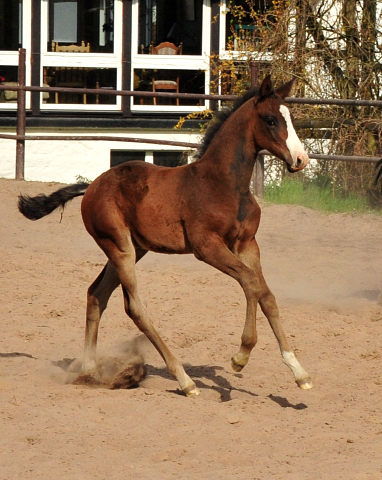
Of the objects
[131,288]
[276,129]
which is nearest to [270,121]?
[276,129]

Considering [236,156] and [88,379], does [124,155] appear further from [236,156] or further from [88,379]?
[236,156]

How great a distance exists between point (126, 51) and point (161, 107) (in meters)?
1.25

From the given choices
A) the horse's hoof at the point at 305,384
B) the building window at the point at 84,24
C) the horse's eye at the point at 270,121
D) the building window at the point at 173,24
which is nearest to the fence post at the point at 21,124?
the building window at the point at 84,24

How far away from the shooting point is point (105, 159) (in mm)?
14938

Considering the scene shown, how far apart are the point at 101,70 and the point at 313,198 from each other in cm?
580

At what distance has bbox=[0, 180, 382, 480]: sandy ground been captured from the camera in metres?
4.10

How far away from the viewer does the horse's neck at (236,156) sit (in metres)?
5.18

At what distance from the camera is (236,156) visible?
5211 mm

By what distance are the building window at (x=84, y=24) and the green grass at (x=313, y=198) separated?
18.1ft

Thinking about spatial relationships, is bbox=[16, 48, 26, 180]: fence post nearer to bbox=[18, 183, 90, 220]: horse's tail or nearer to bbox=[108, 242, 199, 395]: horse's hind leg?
bbox=[18, 183, 90, 220]: horse's tail

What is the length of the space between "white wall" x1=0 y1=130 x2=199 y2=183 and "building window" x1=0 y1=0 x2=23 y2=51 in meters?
1.95

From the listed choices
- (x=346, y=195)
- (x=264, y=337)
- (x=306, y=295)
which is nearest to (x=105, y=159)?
(x=346, y=195)

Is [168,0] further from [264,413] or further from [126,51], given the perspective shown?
[264,413]

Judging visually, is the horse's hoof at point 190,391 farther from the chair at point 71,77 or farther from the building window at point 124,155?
the chair at point 71,77
